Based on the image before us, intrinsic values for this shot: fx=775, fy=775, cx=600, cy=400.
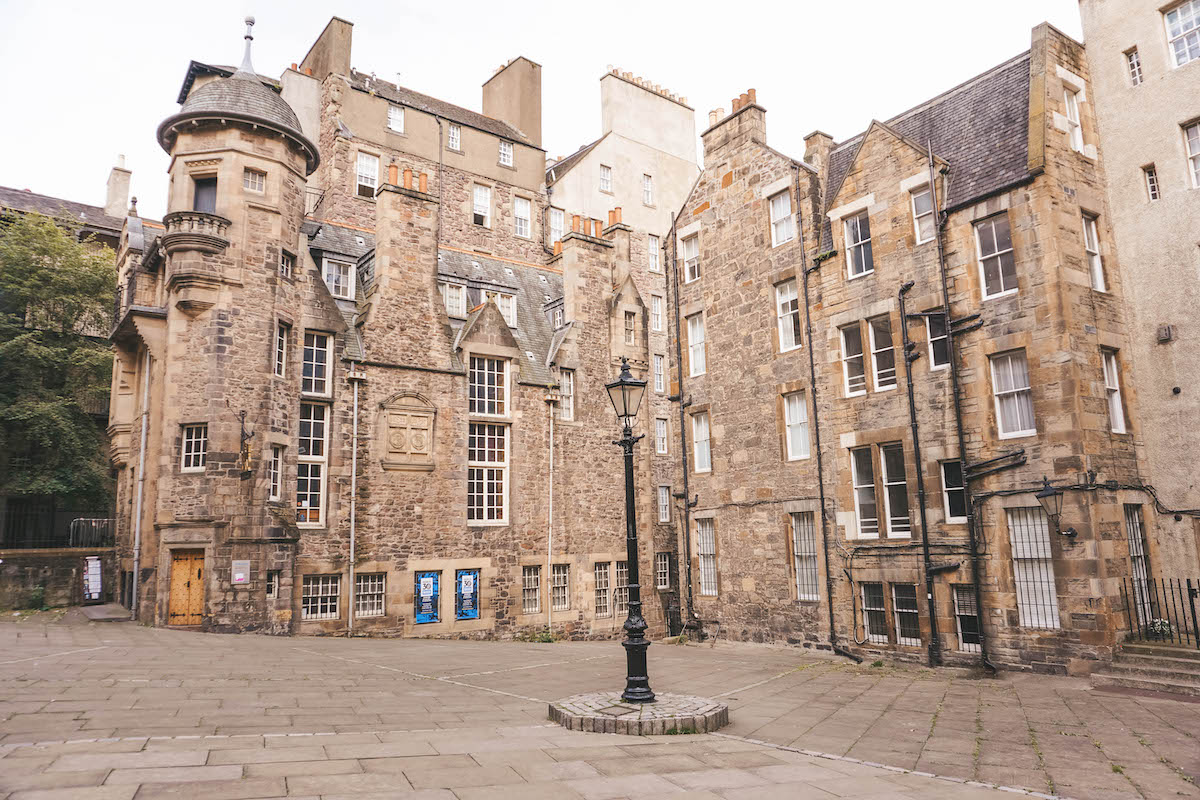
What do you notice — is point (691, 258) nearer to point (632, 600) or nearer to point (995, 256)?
point (995, 256)

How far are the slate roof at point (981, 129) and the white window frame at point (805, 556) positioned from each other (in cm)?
838

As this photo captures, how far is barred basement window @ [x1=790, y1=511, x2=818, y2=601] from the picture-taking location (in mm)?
19703

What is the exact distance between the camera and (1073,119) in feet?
55.8

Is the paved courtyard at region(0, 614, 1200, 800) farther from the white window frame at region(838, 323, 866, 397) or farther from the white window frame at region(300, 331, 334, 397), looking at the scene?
the white window frame at region(300, 331, 334, 397)

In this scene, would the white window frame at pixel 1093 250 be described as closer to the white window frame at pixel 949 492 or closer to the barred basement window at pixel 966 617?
the white window frame at pixel 949 492

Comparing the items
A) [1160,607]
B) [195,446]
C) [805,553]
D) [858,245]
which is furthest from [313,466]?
[1160,607]

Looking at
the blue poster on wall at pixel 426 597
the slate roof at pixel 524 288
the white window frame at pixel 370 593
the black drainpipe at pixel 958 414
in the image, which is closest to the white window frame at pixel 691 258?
the slate roof at pixel 524 288

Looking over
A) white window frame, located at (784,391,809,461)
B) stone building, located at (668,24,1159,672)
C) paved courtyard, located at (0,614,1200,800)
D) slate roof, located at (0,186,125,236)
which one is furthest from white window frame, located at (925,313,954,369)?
slate roof, located at (0,186,125,236)

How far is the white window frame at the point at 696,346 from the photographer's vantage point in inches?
929

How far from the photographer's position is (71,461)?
29469 millimetres

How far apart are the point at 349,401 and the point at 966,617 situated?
17.8 metres

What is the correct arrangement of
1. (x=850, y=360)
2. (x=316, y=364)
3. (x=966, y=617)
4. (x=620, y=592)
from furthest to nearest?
(x=620, y=592) → (x=316, y=364) → (x=850, y=360) → (x=966, y=617)

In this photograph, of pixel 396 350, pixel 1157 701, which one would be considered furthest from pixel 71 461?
pixel 1157 701

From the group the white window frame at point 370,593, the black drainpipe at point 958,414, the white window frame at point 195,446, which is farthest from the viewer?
the white window frame at point 370,593
